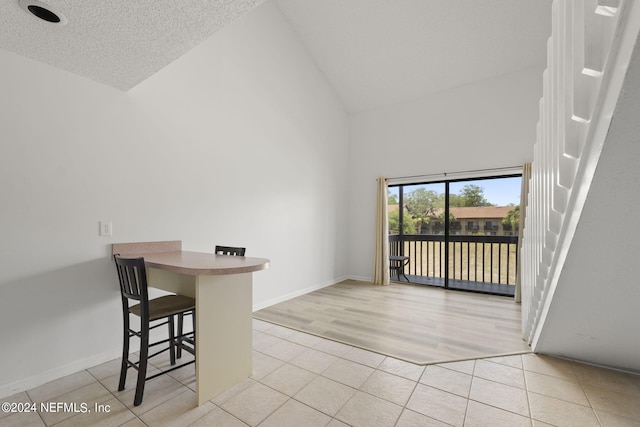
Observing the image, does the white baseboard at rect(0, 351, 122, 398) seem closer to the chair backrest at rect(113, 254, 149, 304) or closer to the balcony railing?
the chair backrest at rect(113, 254, 149, 304)

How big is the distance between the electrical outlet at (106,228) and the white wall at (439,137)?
4.16 metres

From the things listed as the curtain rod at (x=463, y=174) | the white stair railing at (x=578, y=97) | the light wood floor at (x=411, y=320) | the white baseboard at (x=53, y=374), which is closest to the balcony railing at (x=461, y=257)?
the light wood floor at (x=411, y=320)

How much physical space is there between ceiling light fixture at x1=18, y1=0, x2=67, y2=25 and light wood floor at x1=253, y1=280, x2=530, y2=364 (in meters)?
3.09

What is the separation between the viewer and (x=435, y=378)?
2168 millimetres

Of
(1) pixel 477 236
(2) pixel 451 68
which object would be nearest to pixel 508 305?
(1) pixel 477 236

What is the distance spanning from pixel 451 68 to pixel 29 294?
5541 mm

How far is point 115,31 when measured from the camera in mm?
1756

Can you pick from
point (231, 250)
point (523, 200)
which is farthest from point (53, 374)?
point (523, 200)

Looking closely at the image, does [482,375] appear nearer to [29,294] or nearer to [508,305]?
[508,305]

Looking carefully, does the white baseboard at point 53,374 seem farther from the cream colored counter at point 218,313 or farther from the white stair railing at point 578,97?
the white stair railing at point 578,97

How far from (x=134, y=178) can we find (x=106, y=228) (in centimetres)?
50

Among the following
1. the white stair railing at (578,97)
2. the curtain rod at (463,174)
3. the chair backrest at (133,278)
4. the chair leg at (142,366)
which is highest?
the curtain rod at (463,174)

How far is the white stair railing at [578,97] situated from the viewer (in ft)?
2.86

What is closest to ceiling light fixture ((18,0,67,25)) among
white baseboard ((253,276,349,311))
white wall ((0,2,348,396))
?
white wall ((0,2,348,396))
